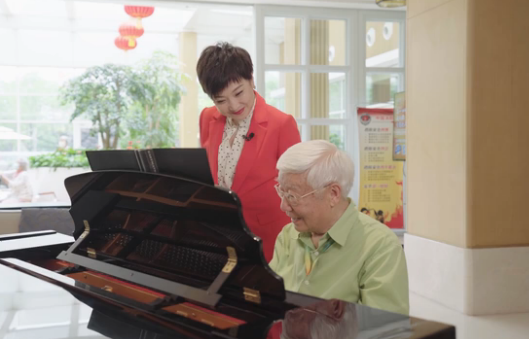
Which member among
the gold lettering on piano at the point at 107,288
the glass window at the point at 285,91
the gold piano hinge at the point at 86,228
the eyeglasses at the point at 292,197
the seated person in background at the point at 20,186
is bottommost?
the seated person in background at the point at 20,186

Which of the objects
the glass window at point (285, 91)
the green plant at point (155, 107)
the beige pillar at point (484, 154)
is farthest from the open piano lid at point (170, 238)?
the green plant at point (155, 107)

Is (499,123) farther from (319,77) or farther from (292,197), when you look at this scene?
(292,197)

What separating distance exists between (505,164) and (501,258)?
0.67 m

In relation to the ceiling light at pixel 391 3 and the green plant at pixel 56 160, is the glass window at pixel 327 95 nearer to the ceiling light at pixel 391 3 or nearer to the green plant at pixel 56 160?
the ceiling light at pixel 391 3

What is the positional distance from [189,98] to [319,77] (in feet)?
25.3

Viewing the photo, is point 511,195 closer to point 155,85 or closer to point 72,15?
point 155,85

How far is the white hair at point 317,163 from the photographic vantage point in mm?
1954

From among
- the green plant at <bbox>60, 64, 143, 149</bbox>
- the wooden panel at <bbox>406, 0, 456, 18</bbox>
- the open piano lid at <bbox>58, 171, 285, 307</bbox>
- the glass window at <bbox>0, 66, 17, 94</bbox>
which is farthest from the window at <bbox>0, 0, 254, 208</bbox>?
the open piano lid at <bbox>58, 171, 285, 307</bbox>

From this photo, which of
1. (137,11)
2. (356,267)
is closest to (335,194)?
(356,267)

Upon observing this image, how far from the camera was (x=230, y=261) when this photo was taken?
169 centimetres

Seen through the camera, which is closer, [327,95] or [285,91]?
[285,91]

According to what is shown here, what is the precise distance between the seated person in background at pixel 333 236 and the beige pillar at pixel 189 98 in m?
12.3

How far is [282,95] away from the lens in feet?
22.8

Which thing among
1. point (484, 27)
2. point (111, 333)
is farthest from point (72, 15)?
point (111, 333)
